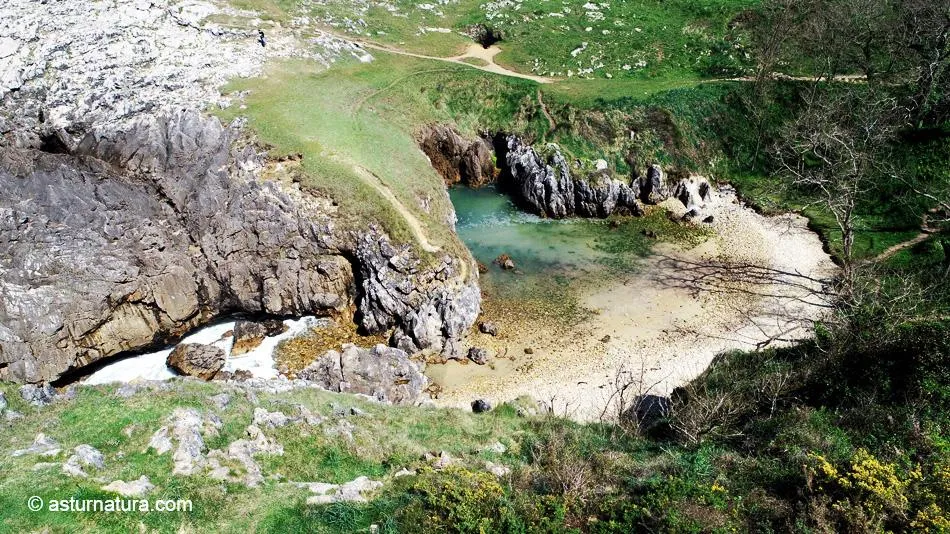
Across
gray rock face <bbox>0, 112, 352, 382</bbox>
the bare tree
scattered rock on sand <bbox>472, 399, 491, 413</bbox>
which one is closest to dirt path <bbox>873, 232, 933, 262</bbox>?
the bare tree

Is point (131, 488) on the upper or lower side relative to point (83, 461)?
upper

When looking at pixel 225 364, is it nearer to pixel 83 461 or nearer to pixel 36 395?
pixel 36 395

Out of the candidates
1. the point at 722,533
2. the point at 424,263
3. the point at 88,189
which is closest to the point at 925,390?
the point at 722,533

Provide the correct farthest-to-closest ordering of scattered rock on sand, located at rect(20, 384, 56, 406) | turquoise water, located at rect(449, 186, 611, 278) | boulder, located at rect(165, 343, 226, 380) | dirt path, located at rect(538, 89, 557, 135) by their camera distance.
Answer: dirt path, located at rect(538, 89, 557, 135) < turquoise water, located at rect(449, 186, 611, 278) < boulder, located at rect(165, 343, 226, 380) < scattered rock on sand, located at rect(20, 384, 56, 406)

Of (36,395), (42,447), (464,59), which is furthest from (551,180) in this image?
(42,447)

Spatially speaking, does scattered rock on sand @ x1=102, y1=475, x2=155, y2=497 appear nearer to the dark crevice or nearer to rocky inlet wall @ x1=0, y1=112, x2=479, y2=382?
rocky inlet wall @ x1=0, y1=112, x2=479, y2=382

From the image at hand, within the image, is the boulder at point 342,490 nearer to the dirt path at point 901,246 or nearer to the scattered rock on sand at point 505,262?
the scattered rock on sand at point 505,262
